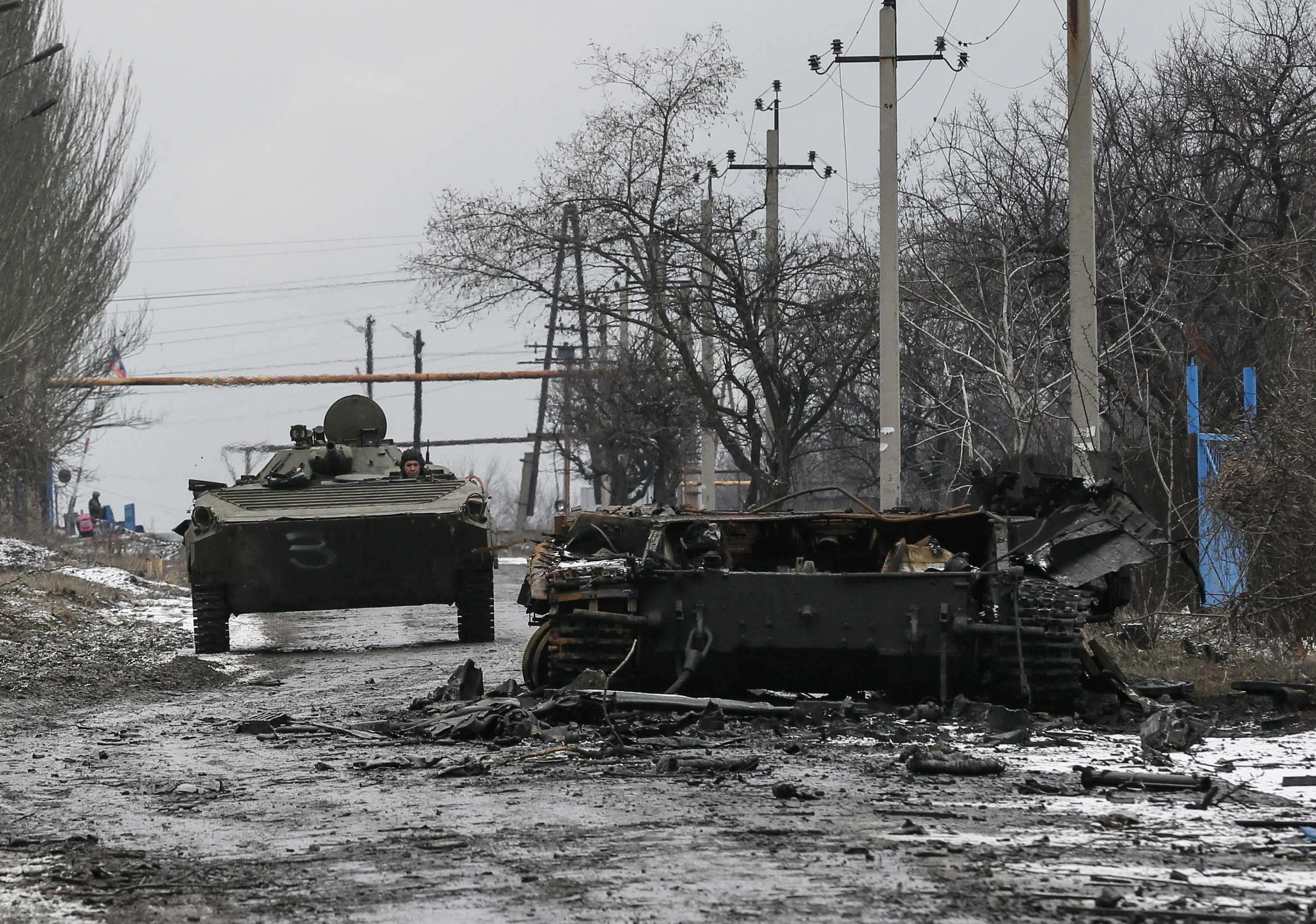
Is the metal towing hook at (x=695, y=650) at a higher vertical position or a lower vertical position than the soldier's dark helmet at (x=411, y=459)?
lower

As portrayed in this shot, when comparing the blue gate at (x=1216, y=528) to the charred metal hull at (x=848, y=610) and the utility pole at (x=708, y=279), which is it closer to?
the charred metal hull at (x=848, y=610)

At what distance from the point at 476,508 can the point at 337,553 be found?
51.3 inches

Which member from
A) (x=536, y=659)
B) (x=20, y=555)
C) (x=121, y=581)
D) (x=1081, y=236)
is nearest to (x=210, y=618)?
(x=536, y=659)

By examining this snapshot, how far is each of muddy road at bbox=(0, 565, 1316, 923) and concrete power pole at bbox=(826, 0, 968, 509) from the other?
10.9 meters

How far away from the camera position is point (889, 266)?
799 inches

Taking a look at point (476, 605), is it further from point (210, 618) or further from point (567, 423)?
point (567, 423)

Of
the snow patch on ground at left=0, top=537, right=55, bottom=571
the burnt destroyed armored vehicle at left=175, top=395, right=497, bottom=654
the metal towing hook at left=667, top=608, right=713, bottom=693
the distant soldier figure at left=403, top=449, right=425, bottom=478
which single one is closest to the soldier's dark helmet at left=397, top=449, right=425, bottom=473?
the distant soldier figure at left=403, top=449, right=425, bottom=478

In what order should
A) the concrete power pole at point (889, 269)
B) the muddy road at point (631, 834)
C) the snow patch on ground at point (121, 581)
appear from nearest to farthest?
the muddy road at point (631, 834) → the concrete power pole at point (889, 269) → the snow patch on ground at point (121, 581)

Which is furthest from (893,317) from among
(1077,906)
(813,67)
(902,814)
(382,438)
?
(1077,906)

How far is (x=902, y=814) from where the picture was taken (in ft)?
19.5

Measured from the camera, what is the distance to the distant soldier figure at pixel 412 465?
17953mm

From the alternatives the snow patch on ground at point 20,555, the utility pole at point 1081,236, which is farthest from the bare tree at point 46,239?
the utility pole at point 1081,236

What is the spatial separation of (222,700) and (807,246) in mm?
17307

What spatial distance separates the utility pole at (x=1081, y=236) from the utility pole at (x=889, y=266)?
364 cm
